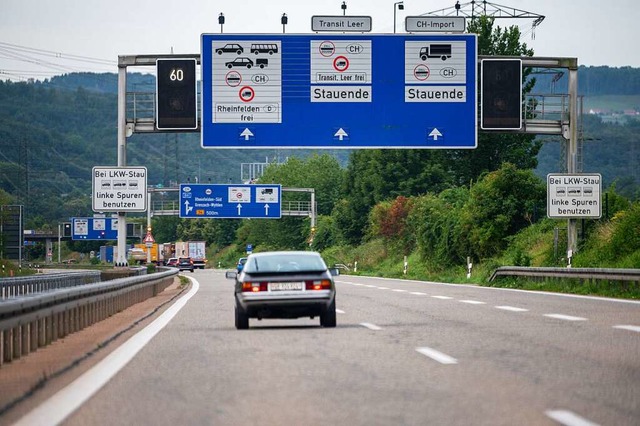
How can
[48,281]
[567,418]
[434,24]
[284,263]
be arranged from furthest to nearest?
[48,281], [434,24], [284,263], [567,418]

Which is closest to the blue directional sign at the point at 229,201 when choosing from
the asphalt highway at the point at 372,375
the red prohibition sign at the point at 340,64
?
the red prohibition sign at the point at 340,64

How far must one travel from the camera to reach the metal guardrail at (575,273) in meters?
28.1

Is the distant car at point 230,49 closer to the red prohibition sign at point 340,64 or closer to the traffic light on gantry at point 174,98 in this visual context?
the traffic light on gantry at point 174,98

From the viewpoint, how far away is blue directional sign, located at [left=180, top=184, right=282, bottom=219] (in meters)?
79.1

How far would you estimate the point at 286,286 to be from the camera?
19.2 meters

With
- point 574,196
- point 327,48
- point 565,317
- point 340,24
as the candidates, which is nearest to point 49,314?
point 565,317

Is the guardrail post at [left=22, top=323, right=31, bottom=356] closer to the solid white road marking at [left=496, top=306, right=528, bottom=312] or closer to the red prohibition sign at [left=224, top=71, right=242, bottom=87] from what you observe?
the solid white road marking at [left=496, top=306, right=528, bottom=312]

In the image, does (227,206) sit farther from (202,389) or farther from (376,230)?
(202,389)

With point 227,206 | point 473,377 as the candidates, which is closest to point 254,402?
point 473,377

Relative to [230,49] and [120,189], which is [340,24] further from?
[120,189]

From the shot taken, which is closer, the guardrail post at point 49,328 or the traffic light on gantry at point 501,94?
the guardrail post at point 49,328

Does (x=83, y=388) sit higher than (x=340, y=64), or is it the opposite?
(x=340, y=64)

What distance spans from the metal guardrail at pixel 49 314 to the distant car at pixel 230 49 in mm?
13684

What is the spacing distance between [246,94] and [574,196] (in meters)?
10.5
